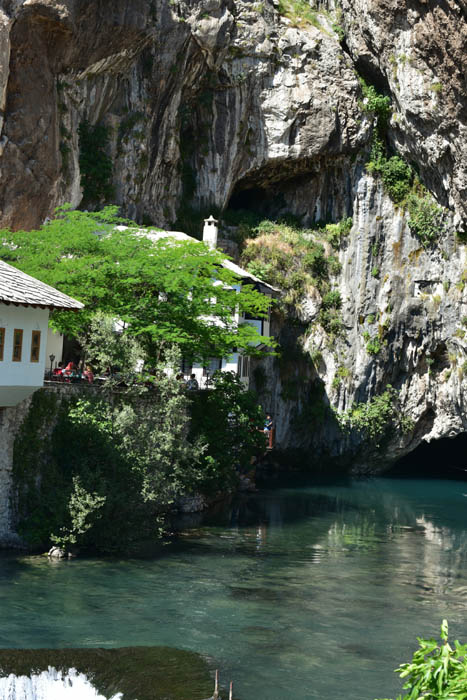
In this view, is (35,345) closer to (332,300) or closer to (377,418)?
(332,300)

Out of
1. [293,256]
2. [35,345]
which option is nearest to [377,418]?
[293,256]

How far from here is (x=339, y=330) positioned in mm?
58219

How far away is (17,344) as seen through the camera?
93.8 ft

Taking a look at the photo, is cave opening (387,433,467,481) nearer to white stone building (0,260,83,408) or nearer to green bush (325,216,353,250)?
green bush (325,216,353,250)

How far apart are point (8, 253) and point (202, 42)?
82.6 ft

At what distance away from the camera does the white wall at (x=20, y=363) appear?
27859mm

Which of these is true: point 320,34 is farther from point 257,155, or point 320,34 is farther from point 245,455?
point 245,455

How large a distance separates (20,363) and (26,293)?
8.19 ft

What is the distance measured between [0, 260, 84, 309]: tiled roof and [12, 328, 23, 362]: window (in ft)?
4.97

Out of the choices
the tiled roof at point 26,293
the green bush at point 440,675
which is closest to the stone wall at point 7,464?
the tiled roof at point 26,293

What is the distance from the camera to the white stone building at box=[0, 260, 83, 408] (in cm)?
2767

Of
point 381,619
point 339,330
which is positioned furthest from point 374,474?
point 381,619

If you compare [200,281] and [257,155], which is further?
[257,155]

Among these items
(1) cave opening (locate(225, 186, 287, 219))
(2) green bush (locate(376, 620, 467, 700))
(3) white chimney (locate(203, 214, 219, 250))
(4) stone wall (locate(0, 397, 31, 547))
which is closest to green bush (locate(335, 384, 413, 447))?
(3) white chimney (locate(203, 214, 219, 250))
